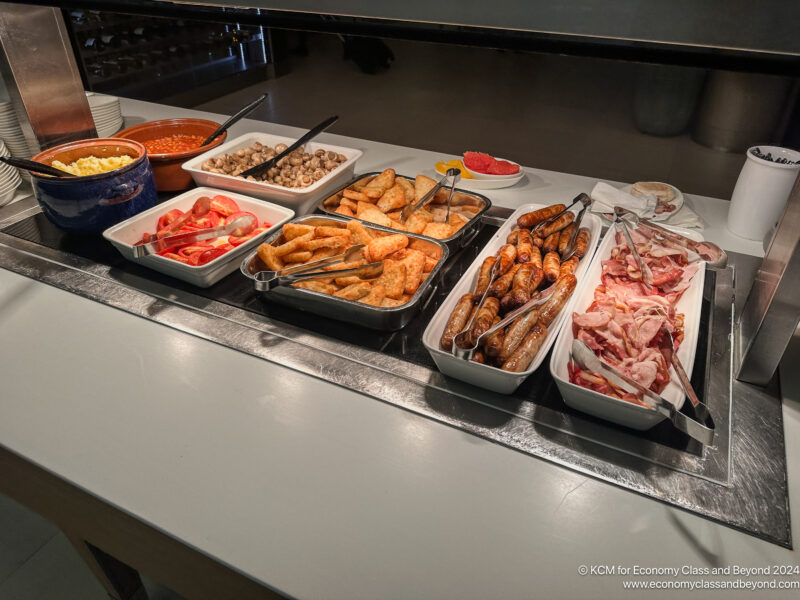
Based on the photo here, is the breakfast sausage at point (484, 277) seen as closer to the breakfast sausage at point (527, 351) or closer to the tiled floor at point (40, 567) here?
the breakfast sausage at point (527, 351)

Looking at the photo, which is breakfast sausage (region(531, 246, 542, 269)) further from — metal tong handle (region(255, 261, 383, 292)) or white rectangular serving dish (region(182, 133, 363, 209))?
white rectangular serving dish (region(182, 133, 363, 209))

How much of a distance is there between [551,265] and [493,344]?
1.03 feet

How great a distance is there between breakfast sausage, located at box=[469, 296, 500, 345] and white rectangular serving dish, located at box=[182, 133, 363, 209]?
27.0 inches

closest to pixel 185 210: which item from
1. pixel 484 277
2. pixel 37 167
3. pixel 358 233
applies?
pixel 37 167

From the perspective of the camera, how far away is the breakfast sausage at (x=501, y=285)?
3.63 ft

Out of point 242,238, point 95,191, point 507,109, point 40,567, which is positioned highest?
point 95,191

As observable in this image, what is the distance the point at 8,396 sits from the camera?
103cm

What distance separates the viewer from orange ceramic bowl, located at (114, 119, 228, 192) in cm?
164

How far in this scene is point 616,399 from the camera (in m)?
0.86

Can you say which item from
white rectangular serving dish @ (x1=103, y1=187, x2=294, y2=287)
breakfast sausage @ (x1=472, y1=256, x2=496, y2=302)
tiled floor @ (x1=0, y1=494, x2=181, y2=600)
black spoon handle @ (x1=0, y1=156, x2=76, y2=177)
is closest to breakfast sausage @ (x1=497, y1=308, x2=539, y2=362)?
breakfast sausage @ (x1=472, y1=256, x2=496, y2=302)

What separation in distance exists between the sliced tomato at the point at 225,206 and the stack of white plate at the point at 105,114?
0.92 m

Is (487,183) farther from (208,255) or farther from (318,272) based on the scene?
(208,255)

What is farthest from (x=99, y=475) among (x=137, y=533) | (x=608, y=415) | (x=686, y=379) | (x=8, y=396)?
(x=686, y=379)

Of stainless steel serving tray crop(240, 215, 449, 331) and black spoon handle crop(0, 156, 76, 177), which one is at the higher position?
black spoon handle crop(0, 156, 76, 177)
